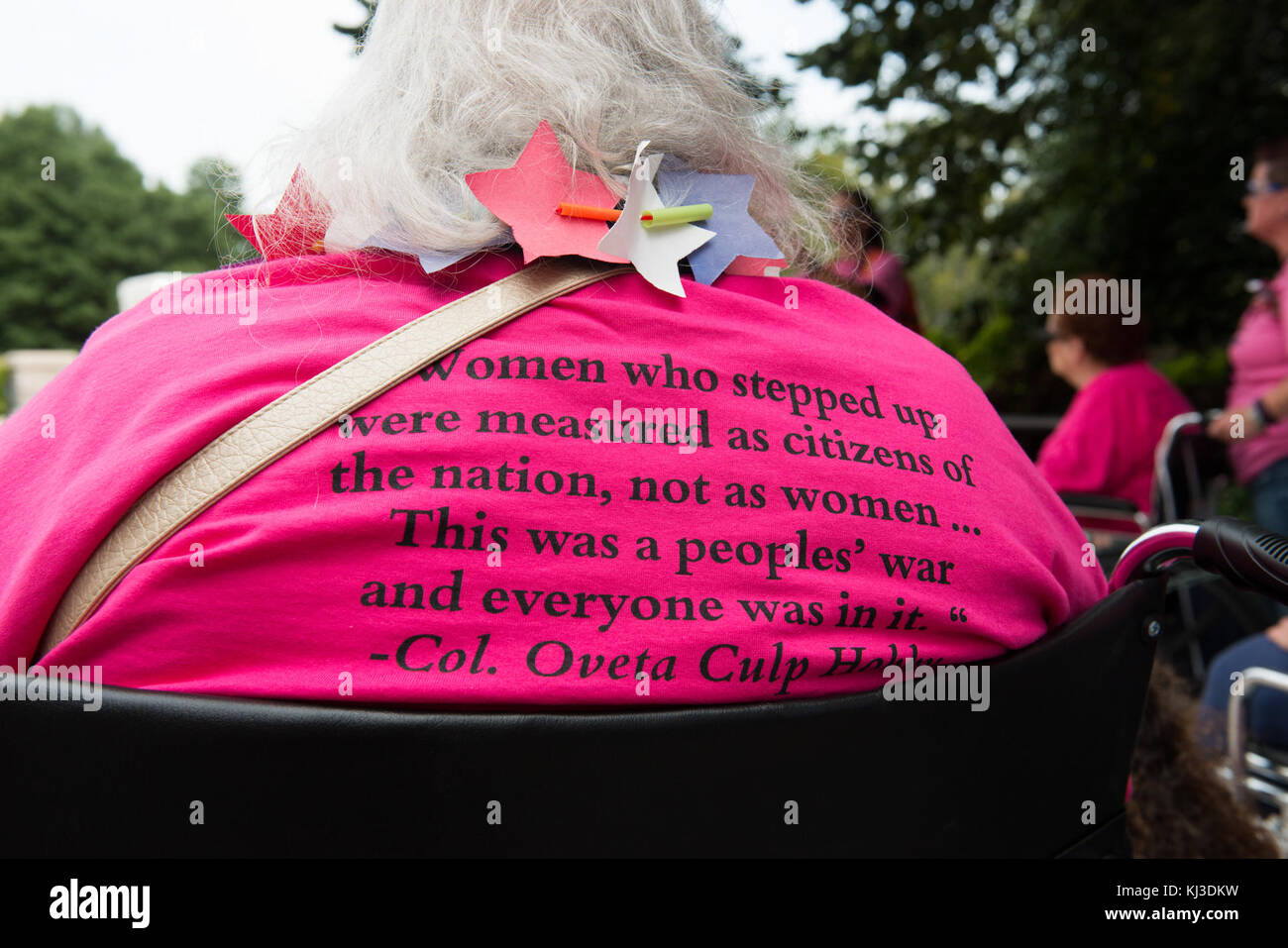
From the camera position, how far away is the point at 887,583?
869 mm

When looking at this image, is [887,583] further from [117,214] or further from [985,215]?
[117,214]

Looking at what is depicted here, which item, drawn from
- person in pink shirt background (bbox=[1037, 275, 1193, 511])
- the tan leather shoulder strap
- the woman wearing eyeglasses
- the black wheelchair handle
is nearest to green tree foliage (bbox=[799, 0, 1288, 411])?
person in pink shirt background (bbox=[1037, 275, 1193, 511])

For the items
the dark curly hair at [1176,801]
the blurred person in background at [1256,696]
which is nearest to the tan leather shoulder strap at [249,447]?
the dark curly hair at [1176,801]

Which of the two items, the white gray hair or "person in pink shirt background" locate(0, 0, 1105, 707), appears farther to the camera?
the white gray hair

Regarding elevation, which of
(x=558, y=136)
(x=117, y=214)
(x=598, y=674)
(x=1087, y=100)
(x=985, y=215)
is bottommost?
(x=598, y=674)

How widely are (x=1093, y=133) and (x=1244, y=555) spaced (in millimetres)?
7200

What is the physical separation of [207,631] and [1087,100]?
6.53m

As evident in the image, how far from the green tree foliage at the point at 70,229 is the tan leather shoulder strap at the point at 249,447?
3647 cm

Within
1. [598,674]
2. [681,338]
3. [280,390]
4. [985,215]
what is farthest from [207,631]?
[985,215]

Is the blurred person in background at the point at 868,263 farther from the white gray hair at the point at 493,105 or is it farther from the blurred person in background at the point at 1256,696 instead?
the blurred person in background at the point at 1256,696

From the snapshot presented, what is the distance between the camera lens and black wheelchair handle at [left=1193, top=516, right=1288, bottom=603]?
3.08 feet

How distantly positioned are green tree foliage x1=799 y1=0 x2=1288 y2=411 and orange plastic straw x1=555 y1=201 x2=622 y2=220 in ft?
11.6

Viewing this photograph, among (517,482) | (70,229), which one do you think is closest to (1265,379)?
(517,482)

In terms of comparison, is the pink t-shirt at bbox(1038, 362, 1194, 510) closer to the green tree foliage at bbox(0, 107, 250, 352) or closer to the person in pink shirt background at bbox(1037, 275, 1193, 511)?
the person in pink shirt background at bbox(1037, 275, 1193, 511)
